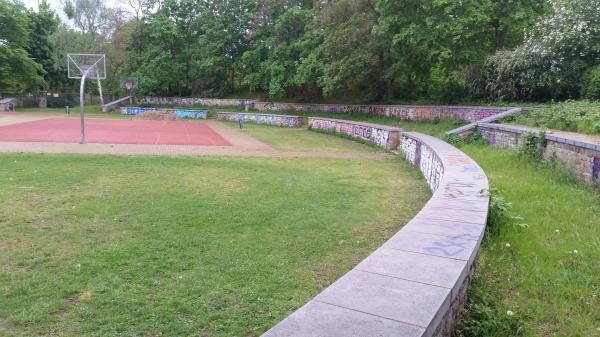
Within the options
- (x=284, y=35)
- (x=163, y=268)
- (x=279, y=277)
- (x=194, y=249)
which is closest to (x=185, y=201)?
(x=194, y=249)

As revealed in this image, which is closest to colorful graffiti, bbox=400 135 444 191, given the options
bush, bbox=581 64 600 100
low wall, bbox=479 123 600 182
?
low wall, bbox=479 123 600 182

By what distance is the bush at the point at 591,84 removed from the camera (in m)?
16.5

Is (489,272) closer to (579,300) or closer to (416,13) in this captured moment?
(579,300)

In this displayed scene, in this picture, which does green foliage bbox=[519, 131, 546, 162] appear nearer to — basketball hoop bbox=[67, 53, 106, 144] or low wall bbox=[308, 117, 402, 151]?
low wall bbox=[308, 117, 402, 151]

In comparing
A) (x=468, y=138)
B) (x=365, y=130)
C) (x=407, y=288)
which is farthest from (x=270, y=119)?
(x=407, y=288)

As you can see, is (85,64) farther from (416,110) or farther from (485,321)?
(485,321)

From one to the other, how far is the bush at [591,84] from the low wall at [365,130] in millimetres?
6739

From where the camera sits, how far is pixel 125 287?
4.68 metres

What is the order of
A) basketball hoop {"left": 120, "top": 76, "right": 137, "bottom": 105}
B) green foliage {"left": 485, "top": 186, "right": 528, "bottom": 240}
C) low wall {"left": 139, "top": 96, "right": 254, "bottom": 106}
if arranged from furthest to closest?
basketball hoop {"left": 120, "top": 76, "right": 137, "bottom": 105}
low wall {"left": 139, "top": 96, "right": 254, "bottom": 106}
green foliage {"left": 485, "top": 186, "right": 528, "bottom": 240}

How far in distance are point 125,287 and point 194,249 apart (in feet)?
4.21

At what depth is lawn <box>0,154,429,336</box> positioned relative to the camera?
414cm

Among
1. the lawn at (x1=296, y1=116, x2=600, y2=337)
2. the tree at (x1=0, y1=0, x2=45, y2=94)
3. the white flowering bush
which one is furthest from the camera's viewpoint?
the tree at (x1=0, y1=0, x2=45, y2=94)

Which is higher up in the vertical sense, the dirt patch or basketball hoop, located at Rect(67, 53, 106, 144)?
basketball hoop, located at Rect(67, 53, 106, 144)

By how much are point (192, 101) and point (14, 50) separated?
15918 mm
